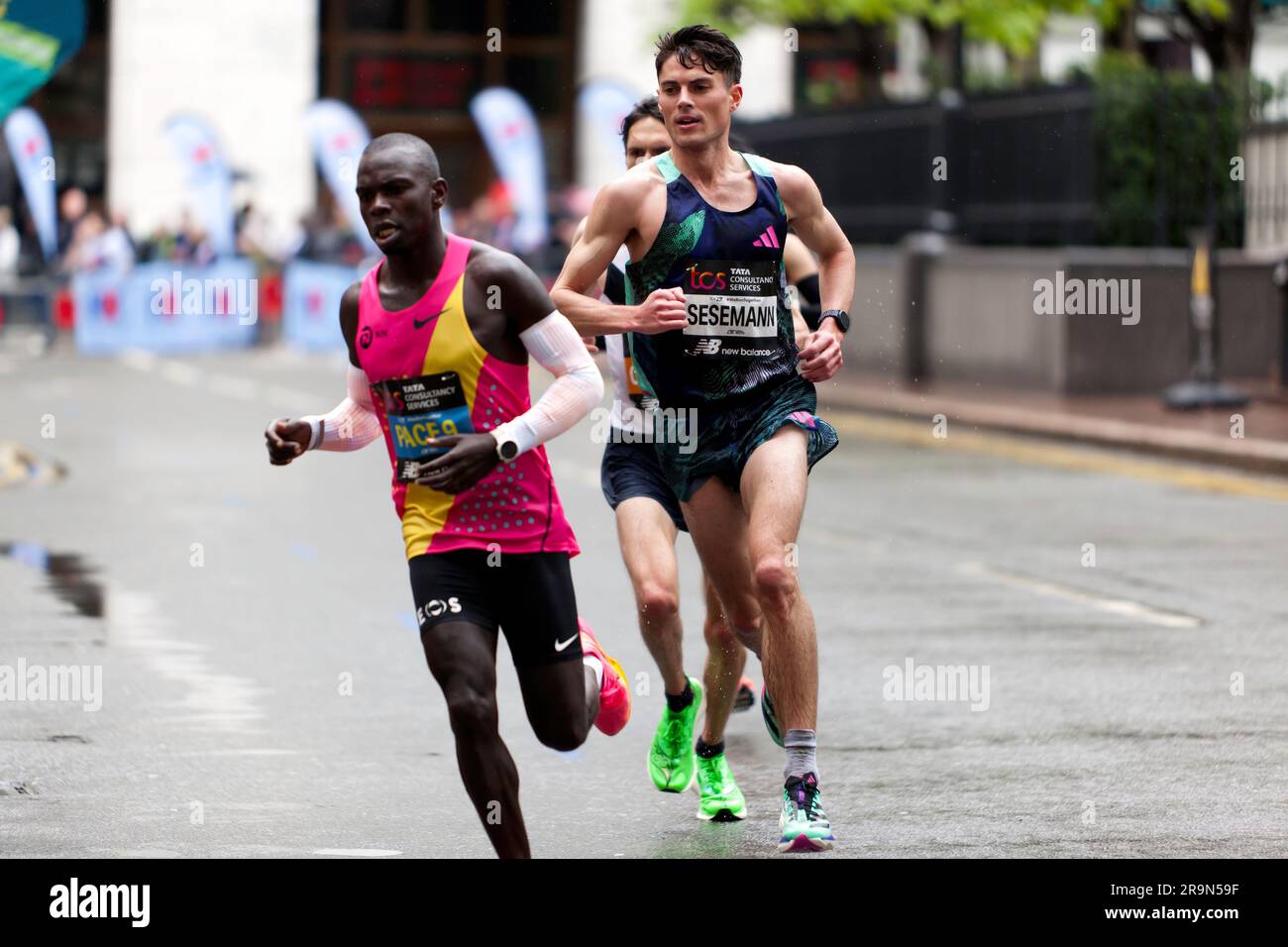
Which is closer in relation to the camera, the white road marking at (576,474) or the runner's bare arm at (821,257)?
the runner's bare arm at (821,257)

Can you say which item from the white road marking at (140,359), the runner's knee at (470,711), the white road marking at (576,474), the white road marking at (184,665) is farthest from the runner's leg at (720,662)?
the white road marking at (140,359)

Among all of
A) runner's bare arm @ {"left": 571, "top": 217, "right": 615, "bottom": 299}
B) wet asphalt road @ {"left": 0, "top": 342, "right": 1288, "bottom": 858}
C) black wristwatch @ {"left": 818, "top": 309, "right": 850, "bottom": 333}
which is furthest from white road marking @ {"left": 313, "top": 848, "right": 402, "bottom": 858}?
black wristwatch @ {"left": 818, "top": 309, "right": 850, "bottom": 333}

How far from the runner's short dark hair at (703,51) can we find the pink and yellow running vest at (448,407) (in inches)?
39.5

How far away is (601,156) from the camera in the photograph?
4678 cm

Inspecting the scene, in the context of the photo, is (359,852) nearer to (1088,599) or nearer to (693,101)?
(693,101)

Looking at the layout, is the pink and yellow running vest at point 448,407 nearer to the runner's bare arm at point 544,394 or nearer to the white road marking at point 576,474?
the runner's bare arm at point 544,394

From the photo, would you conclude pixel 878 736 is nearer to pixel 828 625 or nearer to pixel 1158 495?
pixel 828 625

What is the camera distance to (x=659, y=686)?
959 centimetres

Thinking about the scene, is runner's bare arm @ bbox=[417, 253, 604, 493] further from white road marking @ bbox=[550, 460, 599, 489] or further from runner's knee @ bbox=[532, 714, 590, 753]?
white road marking @ bbox=[550, 460, 599, 489]

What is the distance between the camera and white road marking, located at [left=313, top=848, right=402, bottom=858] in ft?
21.7

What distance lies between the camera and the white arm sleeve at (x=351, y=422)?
6359mm

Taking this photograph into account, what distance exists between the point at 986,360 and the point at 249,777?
17.6 m

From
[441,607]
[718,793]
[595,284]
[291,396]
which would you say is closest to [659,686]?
[718,793]

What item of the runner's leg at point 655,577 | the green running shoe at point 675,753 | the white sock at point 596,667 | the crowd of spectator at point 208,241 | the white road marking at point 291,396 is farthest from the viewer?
the crowd of spectator at point 208,241
